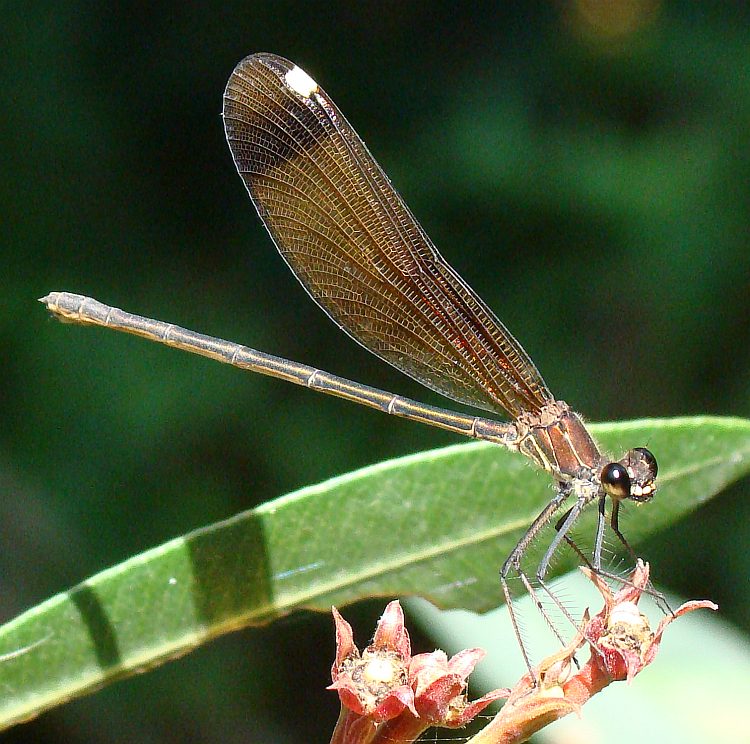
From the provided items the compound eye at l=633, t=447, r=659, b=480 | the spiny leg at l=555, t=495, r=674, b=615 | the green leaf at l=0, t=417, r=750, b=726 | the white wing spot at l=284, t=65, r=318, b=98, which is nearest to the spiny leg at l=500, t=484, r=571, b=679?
the green leaf at l=0, t=417, r=750, b=726

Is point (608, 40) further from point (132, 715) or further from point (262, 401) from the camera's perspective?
point (132, 715)

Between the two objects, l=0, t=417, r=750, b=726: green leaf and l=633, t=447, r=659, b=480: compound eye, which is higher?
l=633, t=447, r=659, b=480: compound eye

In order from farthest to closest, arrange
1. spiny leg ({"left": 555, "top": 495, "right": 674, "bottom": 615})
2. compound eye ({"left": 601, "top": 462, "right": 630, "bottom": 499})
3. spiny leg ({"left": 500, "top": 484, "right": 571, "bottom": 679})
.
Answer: compound eye ({"left": 601, "top": 462, "right": 630, "bottom": 499}) → spiny leg ({"left": 555, "top": 495, "right": 674, "bottom": 615}) → spiny leg ({"left": 500, "top": 484, "right": 571, "bottom": 679})

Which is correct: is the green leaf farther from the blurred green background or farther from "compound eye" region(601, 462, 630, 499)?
the blurred green background

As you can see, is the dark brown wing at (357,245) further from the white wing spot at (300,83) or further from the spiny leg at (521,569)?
the spiny leg at (521,569)

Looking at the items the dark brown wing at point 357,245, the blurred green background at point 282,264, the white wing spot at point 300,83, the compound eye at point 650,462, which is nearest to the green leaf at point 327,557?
the compound eye at point 650,462

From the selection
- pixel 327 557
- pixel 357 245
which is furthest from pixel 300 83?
pixel 327 557
